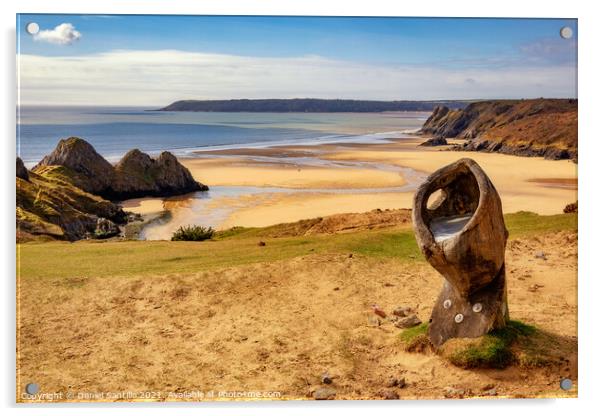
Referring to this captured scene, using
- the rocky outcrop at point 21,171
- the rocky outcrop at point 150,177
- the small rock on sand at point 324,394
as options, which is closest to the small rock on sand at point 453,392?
the small rock on sand at point 324,394

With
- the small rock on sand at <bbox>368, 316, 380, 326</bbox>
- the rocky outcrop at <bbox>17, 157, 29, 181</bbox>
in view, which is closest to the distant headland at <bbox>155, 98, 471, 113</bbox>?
the rocky outcrop at <bbox>17, 157, 29, 181</bbox>

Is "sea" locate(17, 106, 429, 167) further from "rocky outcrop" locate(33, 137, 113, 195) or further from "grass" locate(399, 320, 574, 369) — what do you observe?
"grass" locate(399, 320, 574, 369)

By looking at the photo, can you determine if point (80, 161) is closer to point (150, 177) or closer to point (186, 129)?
point (150, 177)

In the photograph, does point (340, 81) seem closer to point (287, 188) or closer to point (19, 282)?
point (287, 188)

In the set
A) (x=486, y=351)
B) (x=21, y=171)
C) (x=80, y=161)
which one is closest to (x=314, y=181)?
(x=80, y=161)

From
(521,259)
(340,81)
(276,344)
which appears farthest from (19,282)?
(521,259)

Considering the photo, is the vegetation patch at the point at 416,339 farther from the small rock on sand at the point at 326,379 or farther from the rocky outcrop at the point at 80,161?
the rocky outcrop at the point at 80,161
